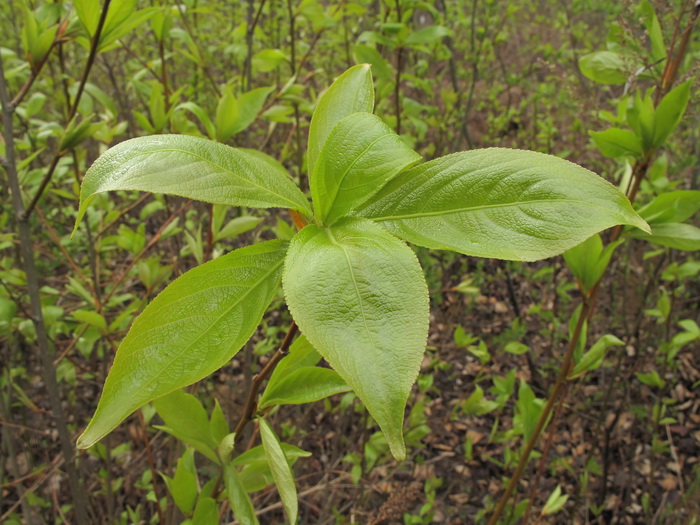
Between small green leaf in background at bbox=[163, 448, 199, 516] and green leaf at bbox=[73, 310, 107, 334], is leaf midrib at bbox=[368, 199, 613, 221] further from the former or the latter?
green leaf at bbox=[73, 310, 107, 334]

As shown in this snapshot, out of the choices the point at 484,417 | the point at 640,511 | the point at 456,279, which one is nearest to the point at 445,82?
the point at 456,279

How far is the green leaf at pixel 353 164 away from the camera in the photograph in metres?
0.60

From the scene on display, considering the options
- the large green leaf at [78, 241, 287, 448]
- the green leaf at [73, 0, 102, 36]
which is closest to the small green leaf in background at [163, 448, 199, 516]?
the large green leaf at [78, 241, 287, 448]

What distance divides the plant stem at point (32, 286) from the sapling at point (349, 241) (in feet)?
2.77

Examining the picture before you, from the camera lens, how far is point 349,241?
22.0 inches

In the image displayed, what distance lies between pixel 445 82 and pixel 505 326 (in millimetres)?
3999

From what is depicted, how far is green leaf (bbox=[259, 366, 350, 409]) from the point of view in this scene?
0.77 m

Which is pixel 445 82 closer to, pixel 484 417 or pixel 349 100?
pixel 484 417

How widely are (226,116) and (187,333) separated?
84cm

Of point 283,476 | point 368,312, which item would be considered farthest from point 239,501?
point 368,312

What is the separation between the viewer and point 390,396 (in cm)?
44

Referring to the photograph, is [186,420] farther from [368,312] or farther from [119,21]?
[119,21]

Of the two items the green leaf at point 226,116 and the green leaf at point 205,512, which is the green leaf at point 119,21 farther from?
the green leaf at point 205,512

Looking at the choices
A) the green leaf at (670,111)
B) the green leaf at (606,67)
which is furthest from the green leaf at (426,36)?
the green leaf at (670,111)
